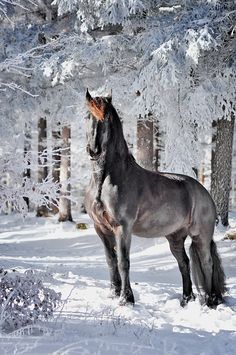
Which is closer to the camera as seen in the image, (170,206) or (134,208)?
(134,208)

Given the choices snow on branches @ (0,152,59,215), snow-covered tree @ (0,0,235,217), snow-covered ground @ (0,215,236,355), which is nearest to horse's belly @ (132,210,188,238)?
snow-covered ground @ (0,215,236,355)

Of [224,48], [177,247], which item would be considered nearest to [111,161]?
[177,247]

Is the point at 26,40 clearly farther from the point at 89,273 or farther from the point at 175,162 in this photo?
the point at 89,273

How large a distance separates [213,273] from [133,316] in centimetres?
176

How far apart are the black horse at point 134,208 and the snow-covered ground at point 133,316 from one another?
414mm

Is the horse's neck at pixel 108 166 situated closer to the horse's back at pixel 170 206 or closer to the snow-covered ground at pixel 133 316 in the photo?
the horse's back at pixel 170 206

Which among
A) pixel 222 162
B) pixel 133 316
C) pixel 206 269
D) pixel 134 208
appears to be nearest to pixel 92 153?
pixel 134 208

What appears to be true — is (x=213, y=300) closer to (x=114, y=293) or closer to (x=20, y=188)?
(x=114, y=293)

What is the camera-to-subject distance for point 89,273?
9.73 metres

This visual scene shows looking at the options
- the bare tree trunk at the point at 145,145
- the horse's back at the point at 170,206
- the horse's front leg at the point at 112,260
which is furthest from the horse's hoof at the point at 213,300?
the bare tree trunk at the point at 145,145

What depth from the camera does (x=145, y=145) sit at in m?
14.0

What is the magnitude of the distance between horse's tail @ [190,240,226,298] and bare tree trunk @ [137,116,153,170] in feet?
23.6

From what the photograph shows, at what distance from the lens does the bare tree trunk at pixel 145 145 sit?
1385 centimetres

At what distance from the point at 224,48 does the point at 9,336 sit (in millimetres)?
9477
